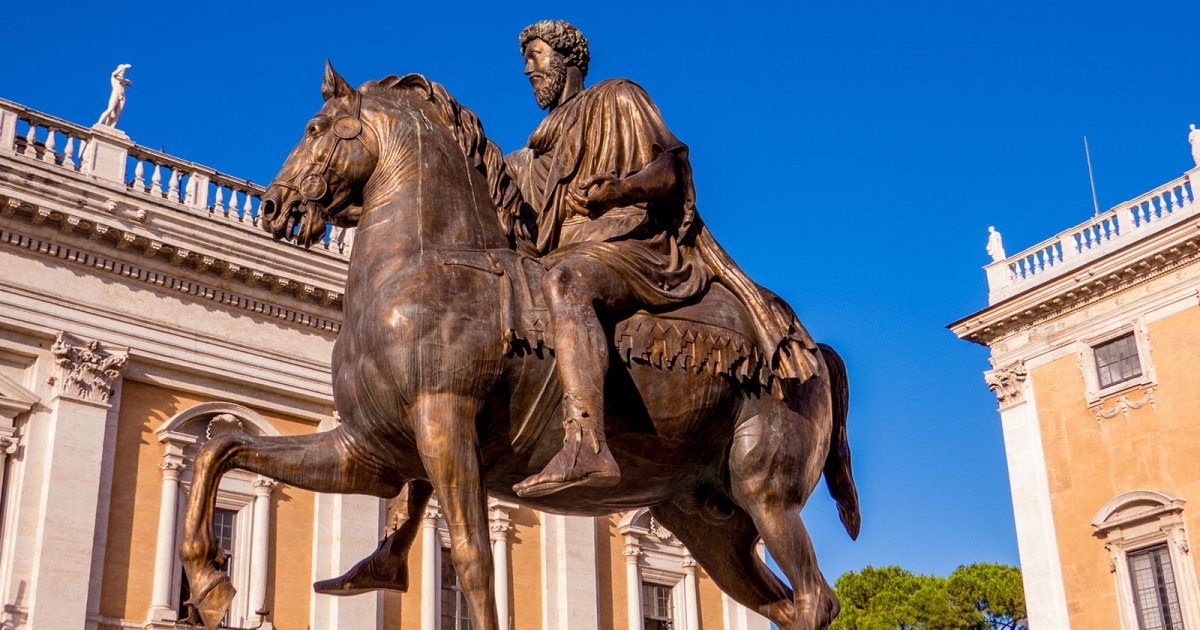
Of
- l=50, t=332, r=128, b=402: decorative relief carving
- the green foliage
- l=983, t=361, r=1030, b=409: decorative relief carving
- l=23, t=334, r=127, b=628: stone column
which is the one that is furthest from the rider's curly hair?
the green foliage

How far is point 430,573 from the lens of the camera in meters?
21.3

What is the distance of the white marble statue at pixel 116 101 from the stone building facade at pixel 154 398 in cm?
58

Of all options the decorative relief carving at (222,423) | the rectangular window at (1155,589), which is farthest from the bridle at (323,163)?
the rectangular window at (1155,589)

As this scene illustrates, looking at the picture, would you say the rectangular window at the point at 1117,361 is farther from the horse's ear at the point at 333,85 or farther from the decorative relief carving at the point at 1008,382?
the horse's ear at the point at 333,85

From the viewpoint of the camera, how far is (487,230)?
14.6ft

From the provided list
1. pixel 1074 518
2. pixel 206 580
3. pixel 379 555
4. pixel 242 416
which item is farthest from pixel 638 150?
pixel 1074 518

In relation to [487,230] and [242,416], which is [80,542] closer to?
[242,416]

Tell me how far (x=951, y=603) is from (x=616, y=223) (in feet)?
133

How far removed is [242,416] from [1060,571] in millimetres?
15876

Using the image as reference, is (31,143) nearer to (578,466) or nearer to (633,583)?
(633,583)

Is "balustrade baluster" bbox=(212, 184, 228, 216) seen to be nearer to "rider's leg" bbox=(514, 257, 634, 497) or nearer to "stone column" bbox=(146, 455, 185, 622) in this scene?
"stone column" bbox=(146, 455, 185, 622)

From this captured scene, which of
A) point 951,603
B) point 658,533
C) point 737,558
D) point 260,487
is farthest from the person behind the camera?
point 951,603

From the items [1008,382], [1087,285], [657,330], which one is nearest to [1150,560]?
[1008,382]

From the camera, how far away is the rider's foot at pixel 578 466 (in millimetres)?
3900
